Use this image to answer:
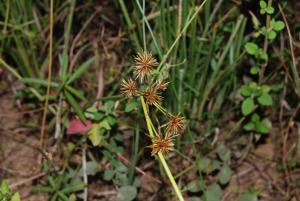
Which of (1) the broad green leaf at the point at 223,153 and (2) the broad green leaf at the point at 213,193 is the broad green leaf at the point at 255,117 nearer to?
(1) the broad green leaf at the point at 223,153

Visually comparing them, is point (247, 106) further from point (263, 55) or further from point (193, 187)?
point (193, 187)

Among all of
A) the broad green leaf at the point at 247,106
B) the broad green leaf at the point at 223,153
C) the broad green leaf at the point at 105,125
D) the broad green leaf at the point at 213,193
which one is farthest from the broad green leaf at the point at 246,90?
the broad green leaf at the point at 105,125

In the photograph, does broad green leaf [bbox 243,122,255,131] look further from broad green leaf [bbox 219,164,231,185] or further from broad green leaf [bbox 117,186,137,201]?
broad green leaf [bbox 117,186,137,201]

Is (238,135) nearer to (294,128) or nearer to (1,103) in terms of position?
(294,128)

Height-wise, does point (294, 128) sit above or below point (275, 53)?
below

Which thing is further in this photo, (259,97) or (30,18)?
(30,18)

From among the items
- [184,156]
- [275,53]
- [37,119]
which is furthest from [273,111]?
[37,119]

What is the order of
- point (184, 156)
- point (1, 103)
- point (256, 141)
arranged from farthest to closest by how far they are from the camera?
point (1, 103) < point (256, 141) < point (184, 156)
